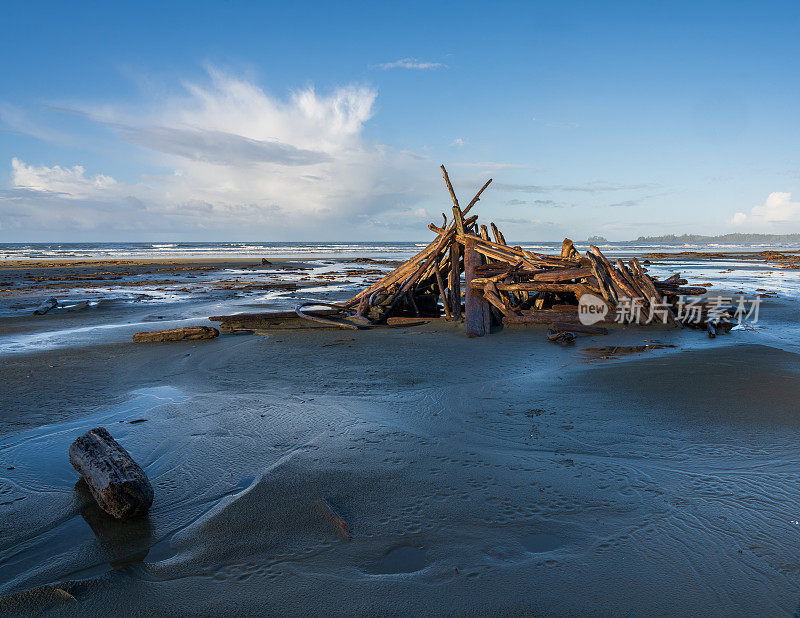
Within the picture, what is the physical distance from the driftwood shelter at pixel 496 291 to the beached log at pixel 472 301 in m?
0.02

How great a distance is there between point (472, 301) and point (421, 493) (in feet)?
27.0

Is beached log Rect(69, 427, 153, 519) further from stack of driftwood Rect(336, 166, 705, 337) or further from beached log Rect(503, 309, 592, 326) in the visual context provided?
beached log Rect(503, 309, 592, 326)

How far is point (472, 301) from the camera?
38.2ft

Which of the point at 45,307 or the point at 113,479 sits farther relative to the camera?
the point at 45,307

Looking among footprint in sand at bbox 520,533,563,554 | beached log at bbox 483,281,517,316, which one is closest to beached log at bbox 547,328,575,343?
beached log at bbox 483,281,517,316

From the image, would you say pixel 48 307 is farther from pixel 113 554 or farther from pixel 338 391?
pixel 113 554

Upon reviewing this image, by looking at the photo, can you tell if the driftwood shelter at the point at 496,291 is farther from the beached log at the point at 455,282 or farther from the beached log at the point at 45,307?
the beached log at the point at 45,307

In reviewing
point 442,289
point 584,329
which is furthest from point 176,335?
point 584,329

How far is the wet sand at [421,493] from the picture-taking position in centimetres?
272

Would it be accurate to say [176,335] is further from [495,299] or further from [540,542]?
[540,542]

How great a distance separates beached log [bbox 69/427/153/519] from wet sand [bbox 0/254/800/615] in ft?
0.43

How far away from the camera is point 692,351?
28.1ft

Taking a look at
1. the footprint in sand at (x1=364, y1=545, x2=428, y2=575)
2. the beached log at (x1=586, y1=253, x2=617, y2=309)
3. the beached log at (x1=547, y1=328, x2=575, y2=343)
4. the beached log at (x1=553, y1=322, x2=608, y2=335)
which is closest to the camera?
the footprint in sand at (x1=364, y1=545, x2=428, y2=575)

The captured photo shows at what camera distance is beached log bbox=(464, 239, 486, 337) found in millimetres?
10875
